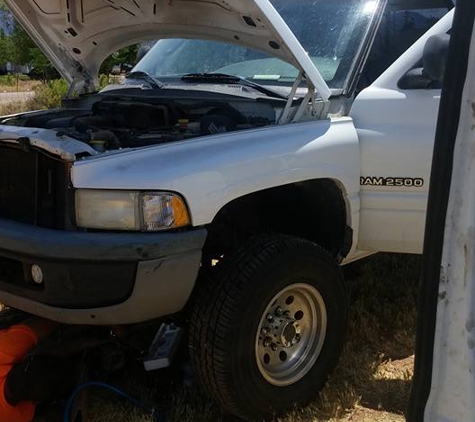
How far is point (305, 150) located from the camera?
10.5 feet

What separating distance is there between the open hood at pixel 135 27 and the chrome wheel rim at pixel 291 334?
107 centimetres

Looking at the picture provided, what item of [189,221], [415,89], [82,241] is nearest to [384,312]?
[415,89]

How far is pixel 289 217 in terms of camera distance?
3.66 meters

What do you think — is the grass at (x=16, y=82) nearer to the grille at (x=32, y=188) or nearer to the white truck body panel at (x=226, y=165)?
the grille at (x=32, y=188)

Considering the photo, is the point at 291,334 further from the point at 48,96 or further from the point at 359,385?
the point at 48,96

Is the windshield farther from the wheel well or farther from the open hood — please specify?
the wheel well

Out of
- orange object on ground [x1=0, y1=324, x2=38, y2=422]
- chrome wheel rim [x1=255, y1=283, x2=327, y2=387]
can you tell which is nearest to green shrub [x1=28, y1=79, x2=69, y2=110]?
orange object on ground [x1=0, y1=324, x2=38, y2=422]

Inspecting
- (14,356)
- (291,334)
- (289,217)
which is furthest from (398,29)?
(14,356)

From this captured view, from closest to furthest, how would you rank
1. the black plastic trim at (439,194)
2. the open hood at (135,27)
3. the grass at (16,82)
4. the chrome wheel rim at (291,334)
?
the black plastic trim at (439,194) → the chrome wheel rim at (291,334) → the open hood at (135,27) → the grass at (16,82)

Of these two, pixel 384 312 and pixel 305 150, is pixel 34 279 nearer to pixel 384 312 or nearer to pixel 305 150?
pixel 305 150

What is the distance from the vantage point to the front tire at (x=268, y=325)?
9.51 ft

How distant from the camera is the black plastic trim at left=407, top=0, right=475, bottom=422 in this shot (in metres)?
1.56

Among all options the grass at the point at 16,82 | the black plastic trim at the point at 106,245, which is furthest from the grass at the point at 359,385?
the grass at the point at 16,82

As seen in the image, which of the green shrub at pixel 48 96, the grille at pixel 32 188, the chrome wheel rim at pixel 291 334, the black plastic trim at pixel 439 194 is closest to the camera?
the black plastic trim at pixel 439 194
